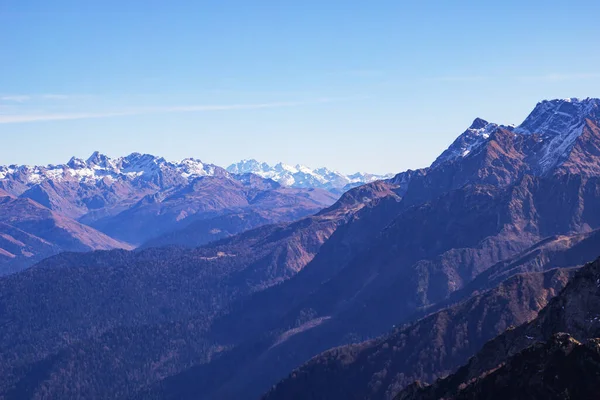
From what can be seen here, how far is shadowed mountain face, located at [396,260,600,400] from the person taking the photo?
102812 millimetres

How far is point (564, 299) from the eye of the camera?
153m

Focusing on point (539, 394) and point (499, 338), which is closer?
point (539, 394)

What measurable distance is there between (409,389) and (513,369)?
4544cm

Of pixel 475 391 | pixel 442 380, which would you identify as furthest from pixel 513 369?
pixel 442 380

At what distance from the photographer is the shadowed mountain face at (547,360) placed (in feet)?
337

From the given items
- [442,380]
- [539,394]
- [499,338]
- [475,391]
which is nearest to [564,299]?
[499,338]

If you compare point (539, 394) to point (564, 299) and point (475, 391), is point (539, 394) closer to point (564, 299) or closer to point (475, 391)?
point (475, 391)

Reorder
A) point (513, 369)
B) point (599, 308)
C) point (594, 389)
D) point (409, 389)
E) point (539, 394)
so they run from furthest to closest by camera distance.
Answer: point (409, 389)
point (599, 308)
point (513, 369)
point (539, 394)
point (594, 389)

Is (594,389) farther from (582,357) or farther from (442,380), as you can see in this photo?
(442,380)

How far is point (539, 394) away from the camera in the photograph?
346ft

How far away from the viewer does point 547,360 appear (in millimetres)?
108812

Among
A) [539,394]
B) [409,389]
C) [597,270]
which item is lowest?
[409,389]

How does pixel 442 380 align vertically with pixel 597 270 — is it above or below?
below

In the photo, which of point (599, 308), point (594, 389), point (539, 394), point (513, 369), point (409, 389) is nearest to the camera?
point (594, 389)
